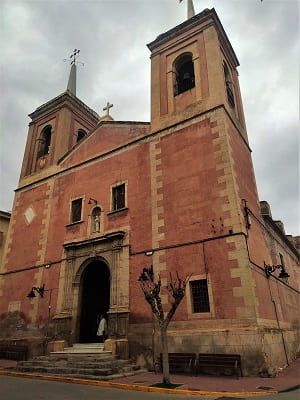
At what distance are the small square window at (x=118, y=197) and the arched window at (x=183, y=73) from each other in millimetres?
5542

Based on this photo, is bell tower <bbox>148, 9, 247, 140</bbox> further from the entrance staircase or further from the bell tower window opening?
the entrance staircase

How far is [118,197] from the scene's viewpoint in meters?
15.7

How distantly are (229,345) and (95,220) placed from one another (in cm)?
845

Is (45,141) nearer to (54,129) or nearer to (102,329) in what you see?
(54,129)

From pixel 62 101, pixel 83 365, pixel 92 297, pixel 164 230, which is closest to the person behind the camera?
pixel 83 365

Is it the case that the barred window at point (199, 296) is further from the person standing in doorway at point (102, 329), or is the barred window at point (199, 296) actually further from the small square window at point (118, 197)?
the small square window at point (118, 197)

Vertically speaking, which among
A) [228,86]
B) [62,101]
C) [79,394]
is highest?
[62,101]

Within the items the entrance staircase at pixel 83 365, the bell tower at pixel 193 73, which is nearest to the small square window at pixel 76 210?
the bell tower at pixel 193 73

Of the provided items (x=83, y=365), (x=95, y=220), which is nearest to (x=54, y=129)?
(x=95, y=220)

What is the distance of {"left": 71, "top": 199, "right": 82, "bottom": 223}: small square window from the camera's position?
16703mm

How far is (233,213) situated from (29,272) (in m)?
11.1

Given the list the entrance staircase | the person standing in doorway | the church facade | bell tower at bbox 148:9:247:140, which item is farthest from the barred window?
bell tower at bbox 148:9:247:140

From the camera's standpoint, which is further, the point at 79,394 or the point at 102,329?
the point at 102,329

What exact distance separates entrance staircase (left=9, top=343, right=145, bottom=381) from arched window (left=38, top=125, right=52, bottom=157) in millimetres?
13193
